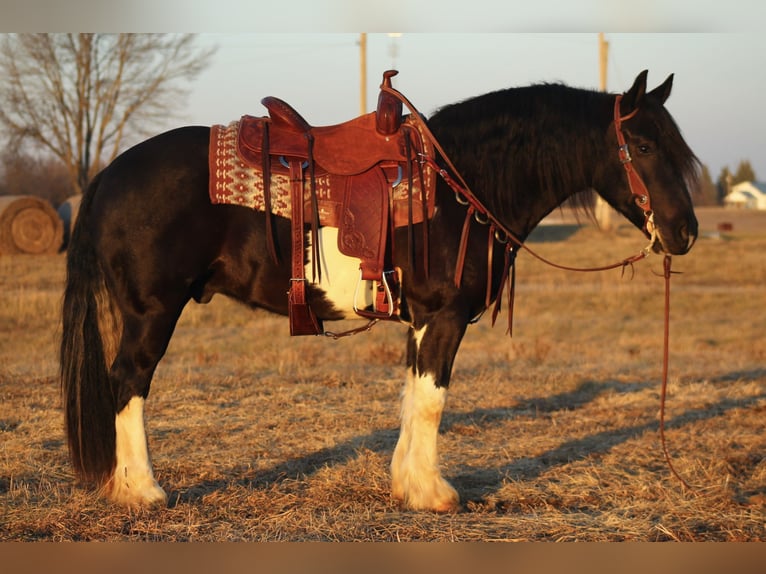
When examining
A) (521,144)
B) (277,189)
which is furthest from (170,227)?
(521,144)

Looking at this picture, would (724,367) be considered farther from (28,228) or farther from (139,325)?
(28,228)

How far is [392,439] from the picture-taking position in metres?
5.78

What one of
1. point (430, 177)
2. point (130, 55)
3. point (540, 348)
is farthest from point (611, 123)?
point (130, 55)

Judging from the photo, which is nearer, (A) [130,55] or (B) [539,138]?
(B) [539,138]

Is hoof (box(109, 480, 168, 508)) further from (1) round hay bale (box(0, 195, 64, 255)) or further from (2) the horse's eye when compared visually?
(1) round hay bale (box(0, 195, 64, 255))

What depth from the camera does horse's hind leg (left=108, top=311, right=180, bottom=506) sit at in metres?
4.28

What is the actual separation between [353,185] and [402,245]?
0.40 metres

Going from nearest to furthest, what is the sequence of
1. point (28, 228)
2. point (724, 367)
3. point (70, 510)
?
point (70, 510), point (724, 367), point (28, 228)

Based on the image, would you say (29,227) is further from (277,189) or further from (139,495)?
(277,189)

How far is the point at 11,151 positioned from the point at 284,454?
2112cm

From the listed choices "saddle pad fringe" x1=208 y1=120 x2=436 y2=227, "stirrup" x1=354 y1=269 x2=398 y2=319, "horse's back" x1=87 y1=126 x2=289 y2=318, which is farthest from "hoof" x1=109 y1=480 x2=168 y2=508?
"saddle pad fringe" x1=208 y1=120 x2=436 y2=227

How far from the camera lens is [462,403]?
688 cm

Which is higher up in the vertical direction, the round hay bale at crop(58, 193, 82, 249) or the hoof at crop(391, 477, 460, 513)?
the round hay bale at crop(58, 193, 82, 249)

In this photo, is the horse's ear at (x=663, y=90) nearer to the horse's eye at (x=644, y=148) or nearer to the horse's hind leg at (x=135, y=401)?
the horse's eye at (x=644, y=148)
